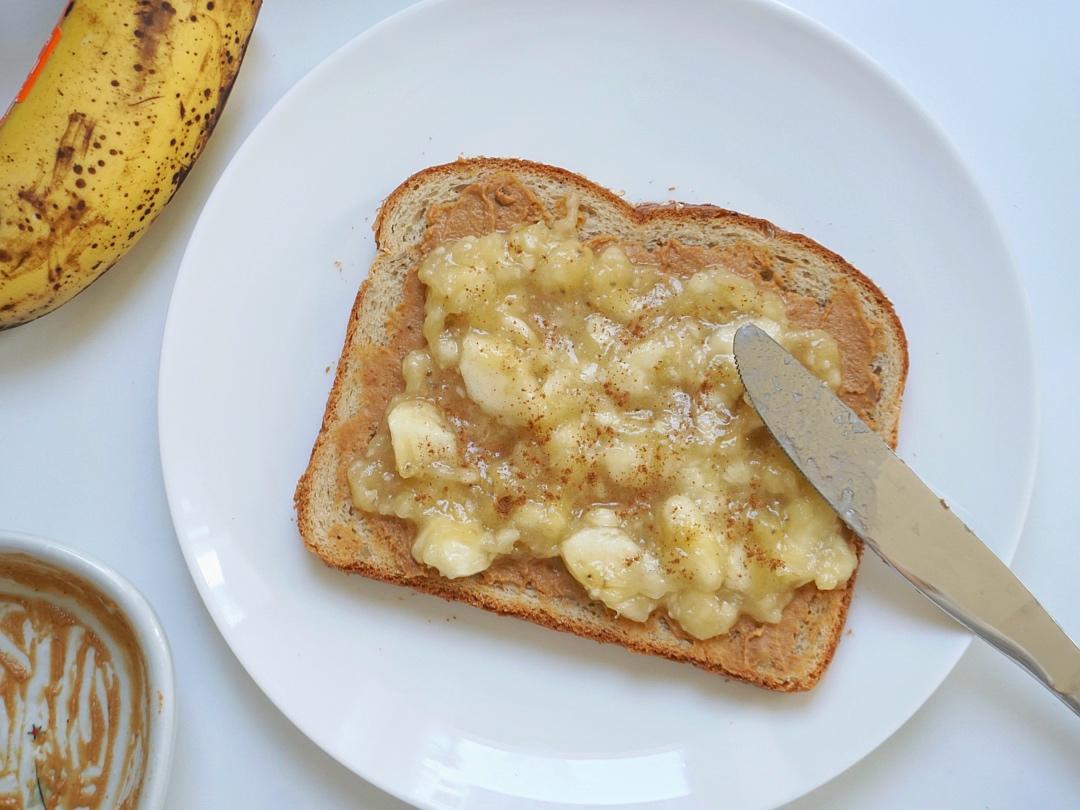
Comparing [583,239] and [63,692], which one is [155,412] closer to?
[63,692]

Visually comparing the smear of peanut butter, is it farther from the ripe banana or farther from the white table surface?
the ripe banana

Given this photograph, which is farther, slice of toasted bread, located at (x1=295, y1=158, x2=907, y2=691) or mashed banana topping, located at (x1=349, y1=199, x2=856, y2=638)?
slice of toasted bread, located at (x1=295, y1=158, x2=907, y2=691)

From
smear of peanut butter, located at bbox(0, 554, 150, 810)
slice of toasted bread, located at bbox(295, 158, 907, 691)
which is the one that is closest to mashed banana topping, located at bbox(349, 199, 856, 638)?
slice of toasted bread, located at bbox(295, 158, 907, 691)

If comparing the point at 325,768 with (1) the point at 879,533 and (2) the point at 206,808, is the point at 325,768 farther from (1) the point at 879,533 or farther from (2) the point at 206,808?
(1) the point at 879,533

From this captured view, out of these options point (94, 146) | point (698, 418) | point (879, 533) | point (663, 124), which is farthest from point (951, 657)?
point (94, 146)

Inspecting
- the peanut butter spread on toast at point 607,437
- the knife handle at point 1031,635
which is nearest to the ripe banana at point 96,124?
the peanut butter spread on toast at point 607,437

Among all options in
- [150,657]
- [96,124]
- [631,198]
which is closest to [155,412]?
[150,657]
